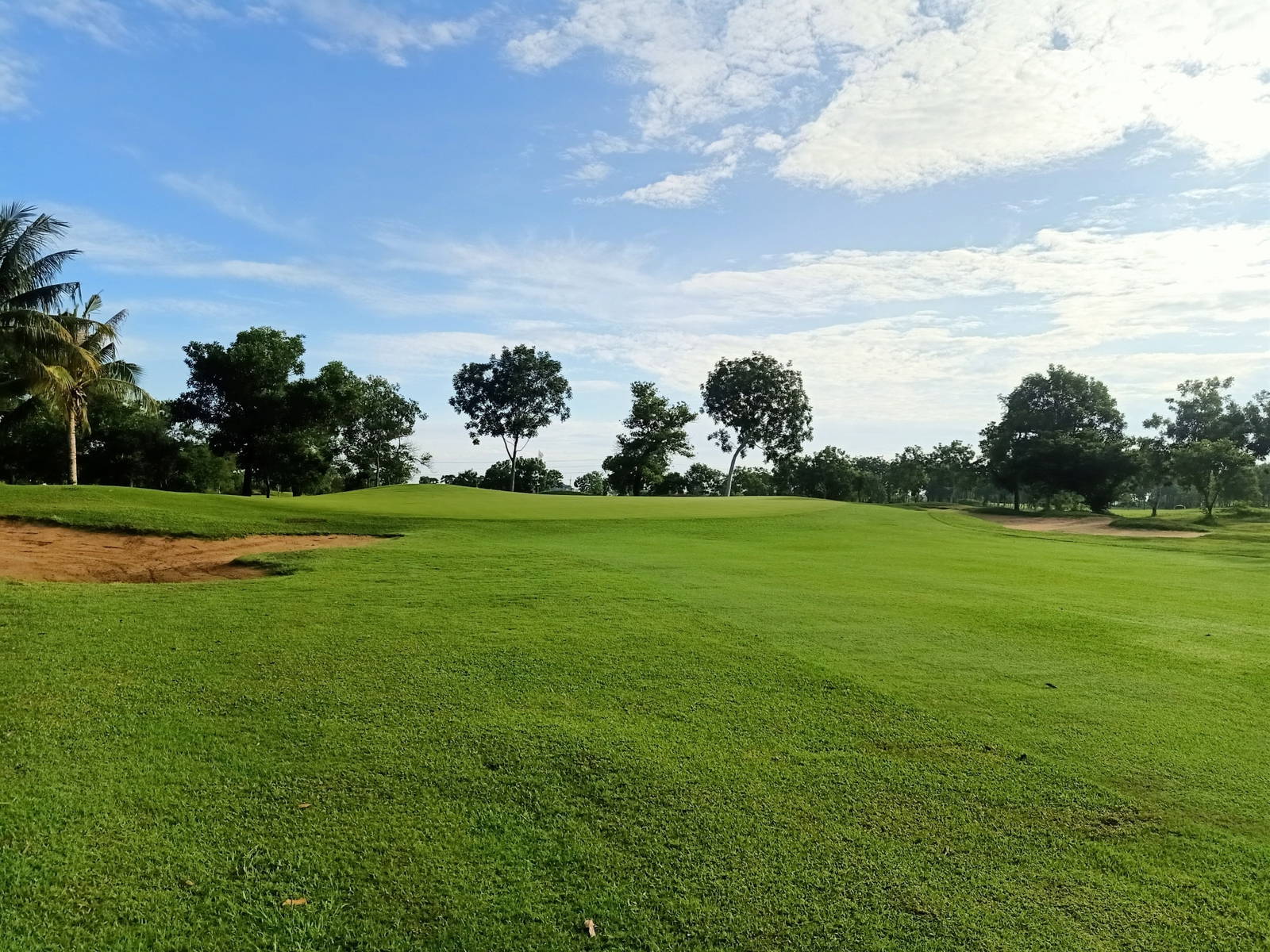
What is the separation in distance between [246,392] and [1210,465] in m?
56.4

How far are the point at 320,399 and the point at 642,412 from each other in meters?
24.6

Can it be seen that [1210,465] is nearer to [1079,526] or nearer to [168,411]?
[1079,526]

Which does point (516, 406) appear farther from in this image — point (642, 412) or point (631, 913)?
point (631, 913)

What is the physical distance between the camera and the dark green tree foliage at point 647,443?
5669cm

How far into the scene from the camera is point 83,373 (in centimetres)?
2845

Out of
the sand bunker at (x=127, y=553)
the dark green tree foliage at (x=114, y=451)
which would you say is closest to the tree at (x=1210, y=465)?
the sand bunker at (x=127, y=553)

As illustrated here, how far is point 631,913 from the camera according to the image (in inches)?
112

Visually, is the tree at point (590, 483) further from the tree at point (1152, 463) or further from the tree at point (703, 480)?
the tree at point (1152, 463)

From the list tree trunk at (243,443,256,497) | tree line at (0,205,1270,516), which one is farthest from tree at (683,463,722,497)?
tree trunk at (243,443,256,497)

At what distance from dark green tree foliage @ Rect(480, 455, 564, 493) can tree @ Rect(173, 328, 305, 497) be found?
21521mm

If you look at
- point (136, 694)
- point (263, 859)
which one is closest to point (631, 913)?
point (263, 859)

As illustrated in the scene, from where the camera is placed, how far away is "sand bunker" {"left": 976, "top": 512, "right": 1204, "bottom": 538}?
33.0 m

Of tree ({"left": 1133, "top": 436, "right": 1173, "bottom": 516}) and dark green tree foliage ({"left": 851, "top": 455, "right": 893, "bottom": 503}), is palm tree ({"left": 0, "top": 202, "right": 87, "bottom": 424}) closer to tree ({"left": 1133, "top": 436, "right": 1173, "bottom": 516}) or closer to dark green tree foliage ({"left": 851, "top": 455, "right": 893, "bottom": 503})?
dark green tree foliage ({"left": 851, "top": 455, "right": 893, "bottom": 503})

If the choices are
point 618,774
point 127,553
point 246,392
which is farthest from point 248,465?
point 618,774
